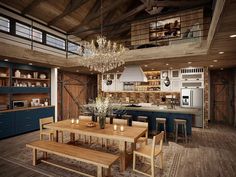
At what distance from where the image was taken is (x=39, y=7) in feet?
19.0

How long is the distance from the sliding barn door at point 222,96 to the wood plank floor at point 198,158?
9.79 feet

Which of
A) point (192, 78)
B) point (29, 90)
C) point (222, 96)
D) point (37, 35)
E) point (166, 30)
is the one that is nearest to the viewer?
point (29, 90)

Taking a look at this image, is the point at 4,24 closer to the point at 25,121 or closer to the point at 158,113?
the point at 25,121

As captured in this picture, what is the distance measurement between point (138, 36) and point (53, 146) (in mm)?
6122

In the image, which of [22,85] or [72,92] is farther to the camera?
[72,92]

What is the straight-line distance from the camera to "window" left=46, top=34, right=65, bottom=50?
6.92 m

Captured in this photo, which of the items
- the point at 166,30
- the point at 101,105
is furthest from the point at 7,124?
the point at 166,30

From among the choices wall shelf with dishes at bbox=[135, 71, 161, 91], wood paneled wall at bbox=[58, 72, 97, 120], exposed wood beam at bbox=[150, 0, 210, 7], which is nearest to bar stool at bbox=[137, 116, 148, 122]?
wall shelf with dishes at bbox=[135, 71, 161, 91]

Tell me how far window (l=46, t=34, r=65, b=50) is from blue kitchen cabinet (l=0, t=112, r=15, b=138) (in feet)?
11.3

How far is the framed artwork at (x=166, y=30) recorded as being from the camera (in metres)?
6.64

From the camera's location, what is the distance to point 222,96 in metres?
8.06

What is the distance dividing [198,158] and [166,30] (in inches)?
209

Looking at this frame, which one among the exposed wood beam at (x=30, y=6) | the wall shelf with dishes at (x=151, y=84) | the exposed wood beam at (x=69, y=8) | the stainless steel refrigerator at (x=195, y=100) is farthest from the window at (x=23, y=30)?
the stainless steel refrigerator at (x=195, y=100)

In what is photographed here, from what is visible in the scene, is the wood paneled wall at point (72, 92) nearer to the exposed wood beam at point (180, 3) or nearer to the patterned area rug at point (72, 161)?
the patterned area rug at point (72, 161)
